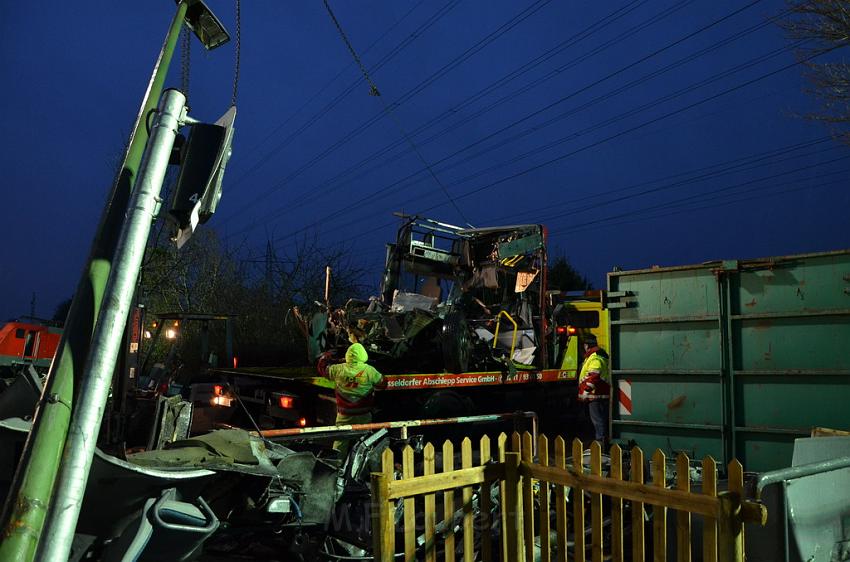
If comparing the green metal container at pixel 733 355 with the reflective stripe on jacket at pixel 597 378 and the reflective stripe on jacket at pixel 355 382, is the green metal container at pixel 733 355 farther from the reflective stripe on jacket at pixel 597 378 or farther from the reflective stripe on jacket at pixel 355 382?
the reflective stripe on jacket at pixel 355 382

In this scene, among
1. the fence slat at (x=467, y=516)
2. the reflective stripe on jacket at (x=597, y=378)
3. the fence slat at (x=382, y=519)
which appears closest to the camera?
the fence slat at (x=382, y=519)

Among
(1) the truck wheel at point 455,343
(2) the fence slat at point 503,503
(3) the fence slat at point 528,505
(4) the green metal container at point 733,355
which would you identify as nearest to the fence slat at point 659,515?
(3) the fence slat at point 528,505

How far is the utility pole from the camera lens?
2.30 m

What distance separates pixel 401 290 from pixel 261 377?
A: 9.58ft

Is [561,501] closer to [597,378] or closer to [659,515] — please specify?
[659,515]

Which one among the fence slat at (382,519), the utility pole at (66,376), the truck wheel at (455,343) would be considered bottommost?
the fence slat at (382,519)

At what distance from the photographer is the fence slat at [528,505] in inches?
147

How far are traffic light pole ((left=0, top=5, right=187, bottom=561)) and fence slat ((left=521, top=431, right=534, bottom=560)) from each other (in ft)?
7.52

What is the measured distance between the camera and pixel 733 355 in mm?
6750

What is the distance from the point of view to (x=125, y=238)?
264cm

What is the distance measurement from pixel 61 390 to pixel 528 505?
2524 millimetres

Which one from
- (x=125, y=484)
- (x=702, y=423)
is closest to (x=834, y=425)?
(x=702, y=423)

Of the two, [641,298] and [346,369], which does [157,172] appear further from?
[641,298]

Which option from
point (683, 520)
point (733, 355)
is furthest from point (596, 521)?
point (733, 355)
